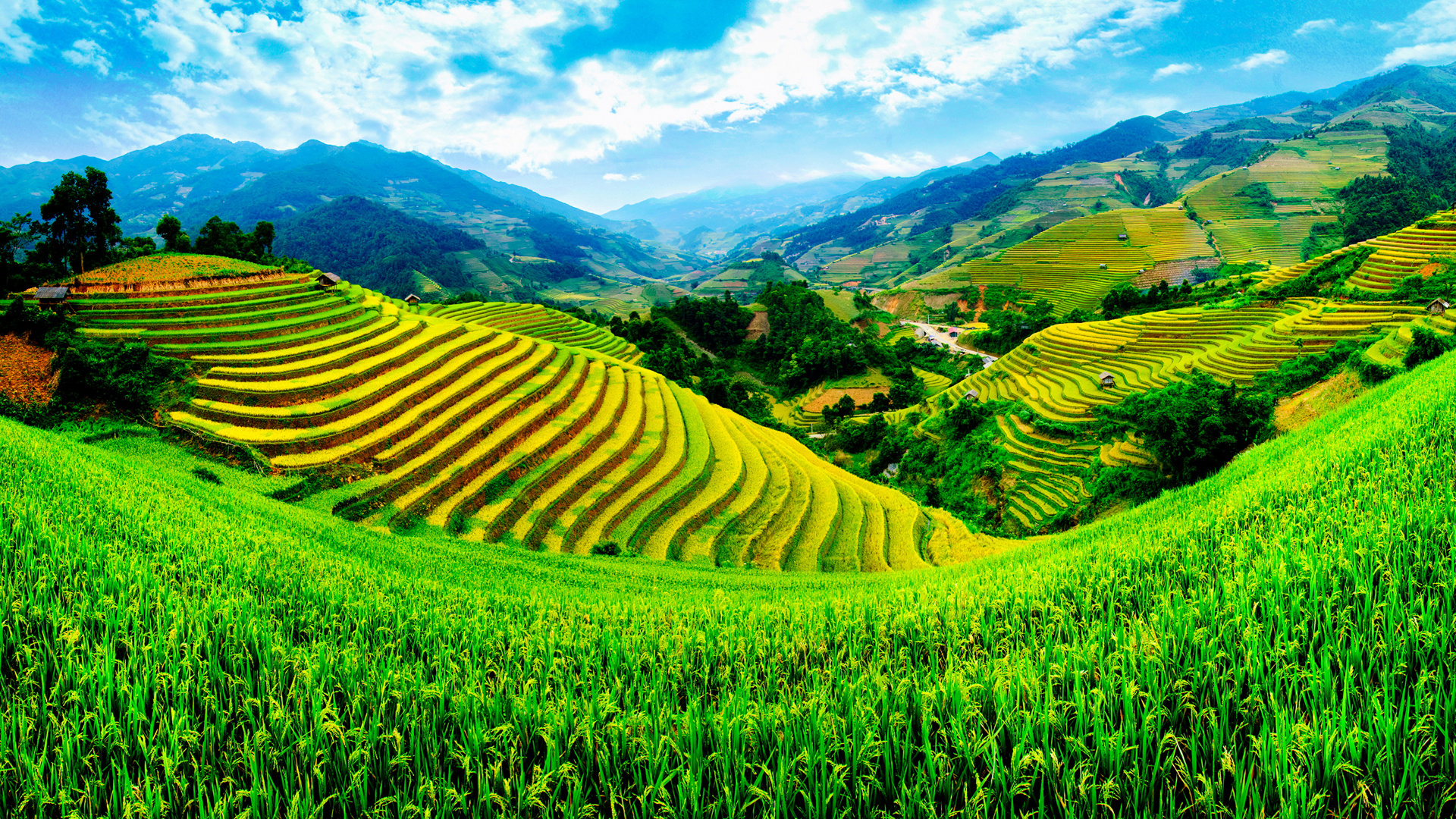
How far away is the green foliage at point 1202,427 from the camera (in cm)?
1872

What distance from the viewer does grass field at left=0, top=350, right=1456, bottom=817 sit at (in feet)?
7.45

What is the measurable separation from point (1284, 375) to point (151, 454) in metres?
42.4

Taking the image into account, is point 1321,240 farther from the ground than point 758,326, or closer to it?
farther from the ground

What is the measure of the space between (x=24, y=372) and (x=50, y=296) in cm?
515

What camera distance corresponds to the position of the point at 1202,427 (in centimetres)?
1895

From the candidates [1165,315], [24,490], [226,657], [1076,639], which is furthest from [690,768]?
[1165,315]

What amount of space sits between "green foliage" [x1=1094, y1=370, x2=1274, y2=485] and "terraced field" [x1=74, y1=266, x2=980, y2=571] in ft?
28.2

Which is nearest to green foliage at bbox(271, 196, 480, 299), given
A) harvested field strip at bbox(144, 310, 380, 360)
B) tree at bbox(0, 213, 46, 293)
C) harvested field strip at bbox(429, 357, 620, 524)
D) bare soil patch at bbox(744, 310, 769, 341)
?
bare soil patch at bbox(744, 310, 769, 341)

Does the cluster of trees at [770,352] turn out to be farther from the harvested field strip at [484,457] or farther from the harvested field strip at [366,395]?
the harvested field strip at [484,457]

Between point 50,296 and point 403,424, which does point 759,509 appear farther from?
point 50,296

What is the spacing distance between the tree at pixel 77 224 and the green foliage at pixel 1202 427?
1850 inches

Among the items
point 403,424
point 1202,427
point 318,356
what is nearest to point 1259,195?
→ point 1202,427

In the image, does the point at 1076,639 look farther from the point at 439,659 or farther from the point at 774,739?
the point at 439,659

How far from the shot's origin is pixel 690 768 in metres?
2.55
